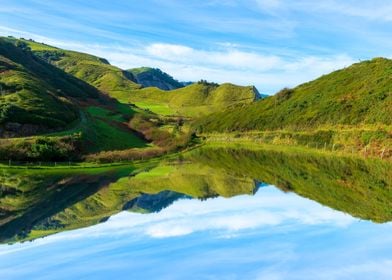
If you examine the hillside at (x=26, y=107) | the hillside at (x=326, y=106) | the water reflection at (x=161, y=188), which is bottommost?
the water reflection at (x=161, y=188)

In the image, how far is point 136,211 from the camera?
30406 mm

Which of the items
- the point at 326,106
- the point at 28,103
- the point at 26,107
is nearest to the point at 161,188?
the point at 26,107

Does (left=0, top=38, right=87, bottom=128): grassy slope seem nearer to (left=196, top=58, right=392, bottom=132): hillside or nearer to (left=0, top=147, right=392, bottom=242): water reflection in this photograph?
(left=0, top=147, right=392, bottom=242): water reflection

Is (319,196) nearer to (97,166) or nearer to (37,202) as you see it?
(37,202)

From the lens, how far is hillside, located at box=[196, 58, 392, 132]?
99062 mm

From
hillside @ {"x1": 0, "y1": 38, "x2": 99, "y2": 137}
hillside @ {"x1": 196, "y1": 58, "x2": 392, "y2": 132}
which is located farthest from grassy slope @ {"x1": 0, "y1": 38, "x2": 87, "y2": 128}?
hillside @ {"x1": 196, "y1": 58, "x2": 392, "y2": 132}

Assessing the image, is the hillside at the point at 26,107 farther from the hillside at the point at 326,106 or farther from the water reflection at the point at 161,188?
the hillside at the point at 326,106

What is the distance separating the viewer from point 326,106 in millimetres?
113375

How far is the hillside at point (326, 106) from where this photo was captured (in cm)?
9906

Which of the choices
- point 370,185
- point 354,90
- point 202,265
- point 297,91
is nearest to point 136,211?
point 202,265

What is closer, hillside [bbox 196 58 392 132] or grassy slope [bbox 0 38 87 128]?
grassy slope [bbox 0 38 87 128]

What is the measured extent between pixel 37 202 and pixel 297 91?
123066 millimetres

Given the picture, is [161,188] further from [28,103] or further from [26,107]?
[28,103]

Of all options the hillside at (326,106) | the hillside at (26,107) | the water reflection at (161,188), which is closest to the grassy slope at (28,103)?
the hillside at (26,107)
